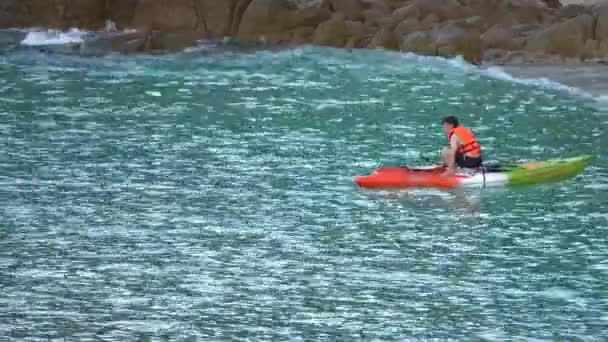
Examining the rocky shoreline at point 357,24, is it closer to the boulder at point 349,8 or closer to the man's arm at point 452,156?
the boulder at point 349,8

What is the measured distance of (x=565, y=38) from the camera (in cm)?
5112

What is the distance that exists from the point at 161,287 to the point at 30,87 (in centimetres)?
2559

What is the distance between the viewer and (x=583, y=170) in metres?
30.5

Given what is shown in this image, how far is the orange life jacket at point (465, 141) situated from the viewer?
28.5 metres

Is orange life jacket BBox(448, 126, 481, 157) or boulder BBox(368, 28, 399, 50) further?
boulder BBox(368, 28, 399, 50)

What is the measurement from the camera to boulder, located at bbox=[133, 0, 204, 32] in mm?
61531

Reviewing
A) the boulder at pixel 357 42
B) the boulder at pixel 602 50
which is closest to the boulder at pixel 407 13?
the boulder at pixel 357 42

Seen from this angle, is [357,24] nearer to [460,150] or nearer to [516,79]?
[516,79]

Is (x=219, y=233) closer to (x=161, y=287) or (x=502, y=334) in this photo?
(x=161, y=287)

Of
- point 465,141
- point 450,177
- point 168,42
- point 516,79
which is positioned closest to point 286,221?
point 450,177

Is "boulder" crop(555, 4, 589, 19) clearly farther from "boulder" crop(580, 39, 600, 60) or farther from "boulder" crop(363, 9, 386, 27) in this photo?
"boulder" crop(363, 9, 386, 27)

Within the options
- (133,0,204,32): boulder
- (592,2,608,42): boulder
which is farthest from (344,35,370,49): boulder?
(592,2,608,42): boulder

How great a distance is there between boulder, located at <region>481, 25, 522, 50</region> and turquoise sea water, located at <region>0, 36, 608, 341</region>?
27.1 ft

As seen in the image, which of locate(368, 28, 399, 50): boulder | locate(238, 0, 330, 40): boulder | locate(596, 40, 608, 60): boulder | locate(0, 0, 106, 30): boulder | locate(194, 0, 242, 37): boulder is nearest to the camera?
locate(596, 40, 608, 60): boulder
